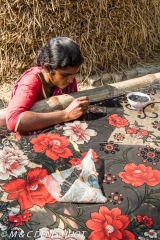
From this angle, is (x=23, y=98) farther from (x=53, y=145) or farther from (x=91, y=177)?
(x=91, y=177)

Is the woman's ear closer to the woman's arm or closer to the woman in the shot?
the woman

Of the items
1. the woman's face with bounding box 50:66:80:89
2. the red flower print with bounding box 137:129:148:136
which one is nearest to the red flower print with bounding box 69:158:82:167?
the red flower print with bounding box 137:129:148:136

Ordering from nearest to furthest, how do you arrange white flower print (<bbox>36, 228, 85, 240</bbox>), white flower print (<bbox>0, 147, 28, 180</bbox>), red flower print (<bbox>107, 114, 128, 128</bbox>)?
1. white flower print (<bbox>36, 228, 85, 240</bbox>)
2. white flower print (<bbox>0, 147, 28, 180</bbox>)
3. red flower print (<bbox>107, 114, 128, 128</bbox>)

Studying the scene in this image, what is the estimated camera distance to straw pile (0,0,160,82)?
3367 mm

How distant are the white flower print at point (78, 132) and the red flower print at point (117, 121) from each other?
0.13m

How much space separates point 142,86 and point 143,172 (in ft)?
3.07

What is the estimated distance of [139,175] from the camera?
4.81 ft

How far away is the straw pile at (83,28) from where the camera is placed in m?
3.37

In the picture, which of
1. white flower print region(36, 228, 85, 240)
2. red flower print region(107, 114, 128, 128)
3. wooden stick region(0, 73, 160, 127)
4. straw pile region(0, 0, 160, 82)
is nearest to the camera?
white flower print region(36, 228, 85, 240)

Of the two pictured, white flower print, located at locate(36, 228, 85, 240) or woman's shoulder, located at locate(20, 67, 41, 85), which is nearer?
white flower print, located at locate(36, 228, 85, 240)

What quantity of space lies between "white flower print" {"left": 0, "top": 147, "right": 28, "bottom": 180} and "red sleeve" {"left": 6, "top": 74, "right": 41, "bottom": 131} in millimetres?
217

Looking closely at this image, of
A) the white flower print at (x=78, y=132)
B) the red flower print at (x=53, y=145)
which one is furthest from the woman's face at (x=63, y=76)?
the red flower print at (x=53, y=145)

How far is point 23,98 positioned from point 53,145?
0.36m

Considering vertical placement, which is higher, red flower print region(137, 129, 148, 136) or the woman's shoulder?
the woman's shoulder
